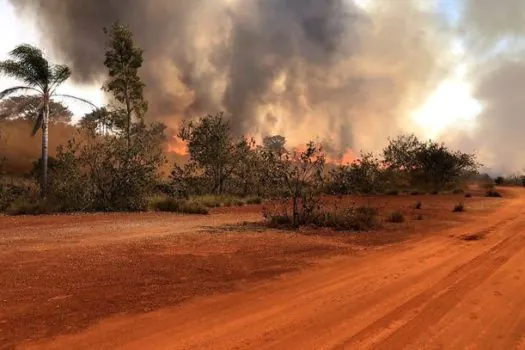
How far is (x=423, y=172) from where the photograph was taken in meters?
53.3

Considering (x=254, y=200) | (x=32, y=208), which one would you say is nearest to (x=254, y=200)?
(x=254, y=200)

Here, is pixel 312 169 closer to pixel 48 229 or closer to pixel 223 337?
pixel 48 229

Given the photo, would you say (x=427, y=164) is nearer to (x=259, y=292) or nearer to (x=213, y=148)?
(x=213, y=148)

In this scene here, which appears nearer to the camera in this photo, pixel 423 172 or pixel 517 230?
pixel 517 230

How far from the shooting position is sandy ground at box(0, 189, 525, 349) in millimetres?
5277

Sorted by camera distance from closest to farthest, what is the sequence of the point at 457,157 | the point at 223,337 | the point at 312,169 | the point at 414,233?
the point at 223,337, the point at 414,233, the point at 312,169, the point at 457,157

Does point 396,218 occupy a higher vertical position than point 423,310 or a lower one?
higher

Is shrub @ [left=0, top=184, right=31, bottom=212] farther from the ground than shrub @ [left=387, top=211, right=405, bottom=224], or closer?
farther from the ground

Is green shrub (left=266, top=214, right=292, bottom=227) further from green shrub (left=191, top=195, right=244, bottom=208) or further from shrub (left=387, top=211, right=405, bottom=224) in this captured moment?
green shrub (left=191, top=195, right=244, bottom=208)

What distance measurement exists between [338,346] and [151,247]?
731cm

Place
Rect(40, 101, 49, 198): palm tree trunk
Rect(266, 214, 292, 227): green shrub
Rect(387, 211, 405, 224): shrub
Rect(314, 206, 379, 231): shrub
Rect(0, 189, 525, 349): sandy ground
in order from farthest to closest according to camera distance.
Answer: Rect(40, 101, 49, 198): palm tree trunk < Rect(387, 211, 405, 224): shrub < Rect(266, 214, 292, 227): green shrub < Rect(314, 206, 379, 231): shrub < Rect(0, 189, 525, 349): sandy ground

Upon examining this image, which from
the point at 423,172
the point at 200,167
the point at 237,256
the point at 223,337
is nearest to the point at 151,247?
the point at 237,256

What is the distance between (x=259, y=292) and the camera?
7.38 meters

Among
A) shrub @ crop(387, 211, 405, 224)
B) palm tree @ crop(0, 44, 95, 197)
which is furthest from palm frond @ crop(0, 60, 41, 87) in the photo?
shrub @ crop(387, 211, 405, 224)
